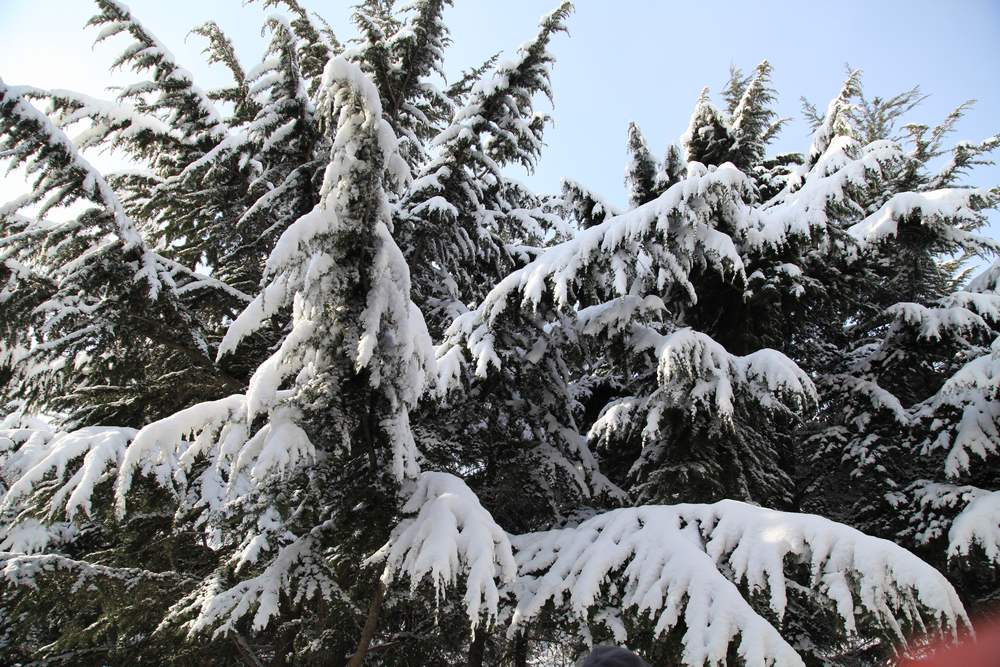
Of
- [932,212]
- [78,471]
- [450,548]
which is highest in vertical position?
[932,212]

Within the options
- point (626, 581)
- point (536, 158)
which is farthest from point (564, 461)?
point (536, 158)

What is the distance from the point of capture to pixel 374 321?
3105 millimetres

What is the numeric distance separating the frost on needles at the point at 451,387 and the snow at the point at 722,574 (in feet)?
0.07

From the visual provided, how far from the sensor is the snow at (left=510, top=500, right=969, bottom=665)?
9.30 ft

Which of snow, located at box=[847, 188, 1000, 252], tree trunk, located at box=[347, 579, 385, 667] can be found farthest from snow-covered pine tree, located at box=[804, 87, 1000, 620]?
tree trunk, located at box=[347, 579, 385, 667]

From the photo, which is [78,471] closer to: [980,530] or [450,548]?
[450,548]

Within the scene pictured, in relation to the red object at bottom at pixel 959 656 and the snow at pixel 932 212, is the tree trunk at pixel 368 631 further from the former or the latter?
the snow at pixel 932 212

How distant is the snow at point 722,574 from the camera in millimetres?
2836

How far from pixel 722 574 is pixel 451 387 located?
2.61 metres

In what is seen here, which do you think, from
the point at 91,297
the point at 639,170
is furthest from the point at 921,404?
the point at 91,297

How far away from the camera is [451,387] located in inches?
200

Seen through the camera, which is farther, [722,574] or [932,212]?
[932,212]

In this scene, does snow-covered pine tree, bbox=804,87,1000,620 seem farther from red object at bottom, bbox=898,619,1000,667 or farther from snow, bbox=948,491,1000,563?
red object at bottom, bbox=898,619,1000,667

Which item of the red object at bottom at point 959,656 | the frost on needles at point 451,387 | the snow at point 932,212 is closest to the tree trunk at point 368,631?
the frost on needles at point 451,387
